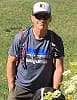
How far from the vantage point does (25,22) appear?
70.7 ft

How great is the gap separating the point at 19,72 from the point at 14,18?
17.5 m

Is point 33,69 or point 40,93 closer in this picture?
point 40,93

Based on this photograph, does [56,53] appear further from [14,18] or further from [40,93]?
[14,18]

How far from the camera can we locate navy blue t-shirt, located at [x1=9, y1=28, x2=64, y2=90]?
5246mm

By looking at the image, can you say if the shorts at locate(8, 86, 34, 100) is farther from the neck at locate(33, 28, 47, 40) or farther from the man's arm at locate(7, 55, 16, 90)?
the neck at locate(33, 28, 47, 40)

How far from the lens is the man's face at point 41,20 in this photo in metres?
4.96

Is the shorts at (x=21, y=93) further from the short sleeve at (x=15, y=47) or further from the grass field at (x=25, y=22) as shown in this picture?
the grass field at (x=25, y=22)

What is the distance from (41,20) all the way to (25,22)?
1662cm

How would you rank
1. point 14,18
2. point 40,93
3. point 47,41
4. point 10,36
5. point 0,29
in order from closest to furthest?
point 40,93 < point 47,41 < point 10,36 < point 0,29 < point 14,18

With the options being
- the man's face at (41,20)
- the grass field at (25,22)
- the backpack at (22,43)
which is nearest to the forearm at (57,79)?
the backpack at (22,43)

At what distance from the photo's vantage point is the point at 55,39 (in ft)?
17.3

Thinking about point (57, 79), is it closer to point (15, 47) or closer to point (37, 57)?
point (37, 57)

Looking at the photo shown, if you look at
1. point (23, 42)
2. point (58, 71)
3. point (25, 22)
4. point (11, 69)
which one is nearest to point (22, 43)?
point (23, 42)

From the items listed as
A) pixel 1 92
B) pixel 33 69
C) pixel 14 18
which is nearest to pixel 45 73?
pixel 33 69
